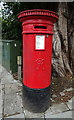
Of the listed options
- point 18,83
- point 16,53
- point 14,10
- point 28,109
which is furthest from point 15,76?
point 14,10

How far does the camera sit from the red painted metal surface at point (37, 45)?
1.87m

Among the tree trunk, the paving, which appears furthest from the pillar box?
the tree trunk

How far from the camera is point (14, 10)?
4.99 m

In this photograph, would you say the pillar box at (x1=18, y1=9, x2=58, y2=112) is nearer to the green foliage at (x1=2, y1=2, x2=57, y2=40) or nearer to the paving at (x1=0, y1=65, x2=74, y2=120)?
the paving at (x1=0, y1=65, x2=74, y2=120)

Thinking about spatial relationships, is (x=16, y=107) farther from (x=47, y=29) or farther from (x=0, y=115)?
(x=47, y=29)

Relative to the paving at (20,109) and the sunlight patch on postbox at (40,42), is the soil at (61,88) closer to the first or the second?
the paving at (20,109)

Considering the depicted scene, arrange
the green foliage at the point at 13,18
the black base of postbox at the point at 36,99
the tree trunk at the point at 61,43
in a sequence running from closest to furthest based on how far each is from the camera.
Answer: the black base of postbox at the point at 36,99, the tree trunk at the point at 61,43, the green foliage at the point at 13,18

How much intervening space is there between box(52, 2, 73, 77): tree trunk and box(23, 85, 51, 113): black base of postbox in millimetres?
1717

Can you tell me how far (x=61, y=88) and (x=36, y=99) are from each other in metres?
1.29

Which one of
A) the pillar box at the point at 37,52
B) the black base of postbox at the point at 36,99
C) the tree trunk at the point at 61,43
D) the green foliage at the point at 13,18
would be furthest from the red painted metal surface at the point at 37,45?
the green foliage at the point at 13,18

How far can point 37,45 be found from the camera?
1.96 m

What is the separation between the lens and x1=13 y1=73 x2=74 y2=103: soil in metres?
2.75

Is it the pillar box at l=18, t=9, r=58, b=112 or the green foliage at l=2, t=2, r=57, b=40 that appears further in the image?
the green foliage at l=2, t=2, r=57, b=40

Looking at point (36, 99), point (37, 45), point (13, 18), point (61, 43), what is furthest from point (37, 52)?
point (13, 18)
